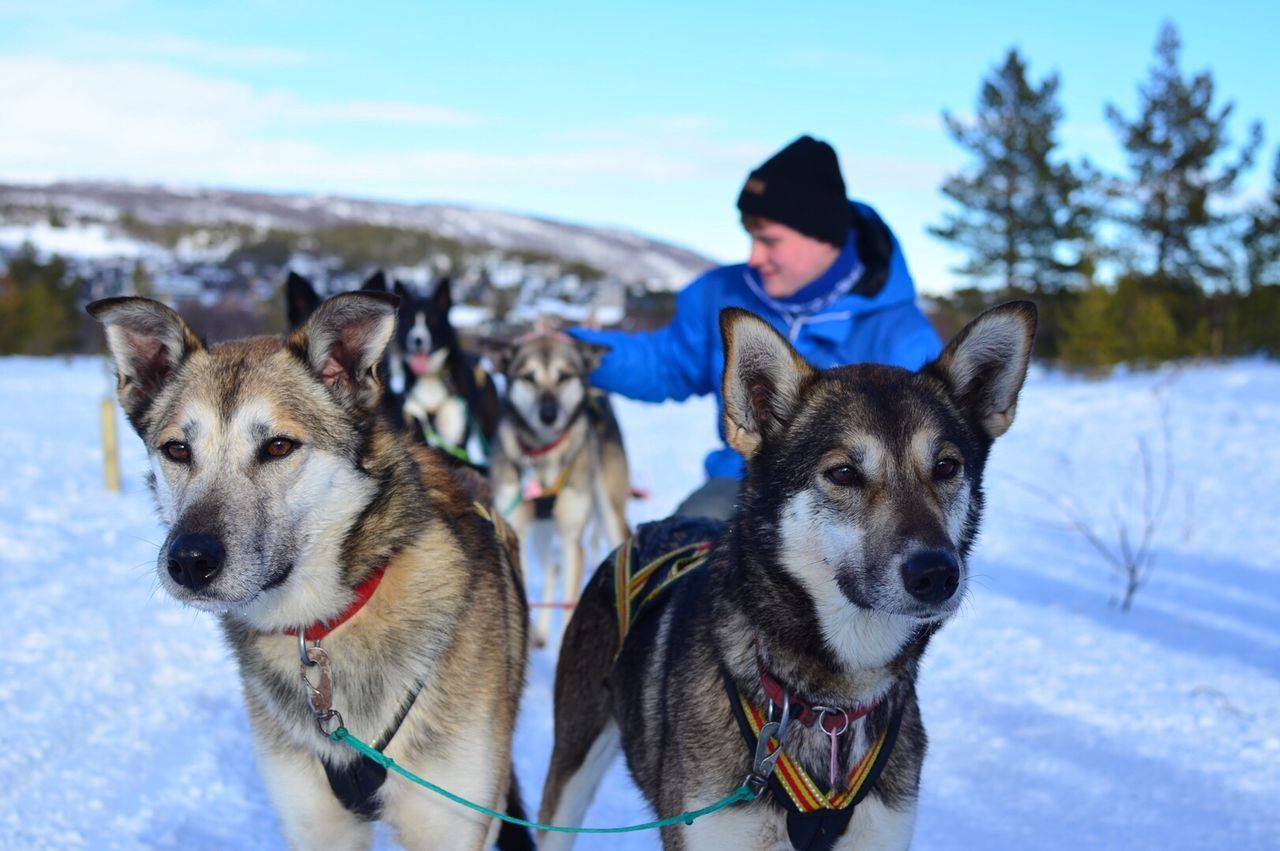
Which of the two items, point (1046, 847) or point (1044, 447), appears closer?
point (1046, 847)

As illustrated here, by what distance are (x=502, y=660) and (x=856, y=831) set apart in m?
1.06

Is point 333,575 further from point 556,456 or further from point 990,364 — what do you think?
point 556,456

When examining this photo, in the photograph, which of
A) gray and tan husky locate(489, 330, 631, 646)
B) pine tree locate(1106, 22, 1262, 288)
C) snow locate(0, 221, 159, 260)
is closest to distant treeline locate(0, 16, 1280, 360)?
pine tree locate(1106, 22, 1262, 288)

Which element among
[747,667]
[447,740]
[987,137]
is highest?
[987,137]

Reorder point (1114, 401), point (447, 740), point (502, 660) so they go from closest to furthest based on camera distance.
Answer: point (447, 740) < point (502, 660) < point (1114, 401)

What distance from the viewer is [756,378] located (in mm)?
2439

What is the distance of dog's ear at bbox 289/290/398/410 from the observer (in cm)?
246

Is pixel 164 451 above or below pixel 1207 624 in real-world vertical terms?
above

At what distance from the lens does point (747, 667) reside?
228 centimetres

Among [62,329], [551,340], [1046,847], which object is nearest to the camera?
[1046,847]

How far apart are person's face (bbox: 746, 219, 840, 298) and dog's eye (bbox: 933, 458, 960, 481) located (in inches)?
75.6

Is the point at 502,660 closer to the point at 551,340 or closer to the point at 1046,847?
the point at 1046,847

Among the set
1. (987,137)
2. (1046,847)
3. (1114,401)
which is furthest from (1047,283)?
(1046,847)

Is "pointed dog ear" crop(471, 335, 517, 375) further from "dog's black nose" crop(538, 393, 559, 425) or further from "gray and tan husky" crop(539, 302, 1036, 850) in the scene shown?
"gray and tan husky" crop(539, 302, 1036, 850)
